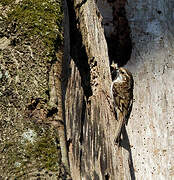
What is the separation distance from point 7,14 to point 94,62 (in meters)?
0.70

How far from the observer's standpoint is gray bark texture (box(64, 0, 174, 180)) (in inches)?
99.2

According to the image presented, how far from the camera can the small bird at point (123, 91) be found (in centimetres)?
308

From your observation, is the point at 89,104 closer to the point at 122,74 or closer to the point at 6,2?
the point at 6,2

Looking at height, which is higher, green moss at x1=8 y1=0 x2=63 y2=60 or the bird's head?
green moss at x1=8 y1=0 x2=63 y2=60

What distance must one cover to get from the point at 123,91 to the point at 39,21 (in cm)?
146

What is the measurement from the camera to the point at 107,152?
2.64m

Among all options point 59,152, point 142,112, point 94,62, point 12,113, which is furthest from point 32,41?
point 142,112

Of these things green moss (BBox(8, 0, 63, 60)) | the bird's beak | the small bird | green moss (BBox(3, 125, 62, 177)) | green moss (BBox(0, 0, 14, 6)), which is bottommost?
the small bird

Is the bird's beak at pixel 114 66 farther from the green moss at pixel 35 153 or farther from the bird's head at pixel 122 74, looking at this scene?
the green moss at pixel 35 153

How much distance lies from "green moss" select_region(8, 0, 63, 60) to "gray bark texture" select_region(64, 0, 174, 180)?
0.25m

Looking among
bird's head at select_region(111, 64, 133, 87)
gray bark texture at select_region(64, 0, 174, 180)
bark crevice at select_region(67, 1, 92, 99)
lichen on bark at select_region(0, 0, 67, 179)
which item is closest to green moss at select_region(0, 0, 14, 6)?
lichen on bark at select_region(0, 0, 67, 179)

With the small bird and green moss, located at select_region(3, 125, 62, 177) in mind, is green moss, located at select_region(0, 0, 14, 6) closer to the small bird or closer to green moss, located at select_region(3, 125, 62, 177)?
green moss, located at select_region(3, 125, 62, 177)

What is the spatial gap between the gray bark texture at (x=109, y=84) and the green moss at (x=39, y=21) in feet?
0.81

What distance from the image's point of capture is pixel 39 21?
87.8 inches
